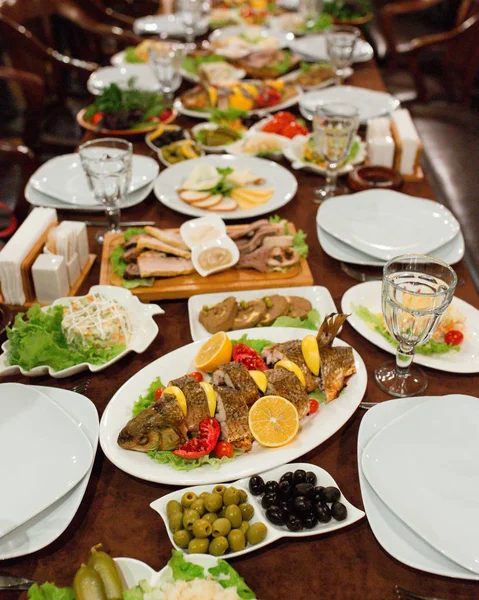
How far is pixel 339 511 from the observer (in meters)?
1.24

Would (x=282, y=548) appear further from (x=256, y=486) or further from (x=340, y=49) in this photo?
(x=340, y=49)

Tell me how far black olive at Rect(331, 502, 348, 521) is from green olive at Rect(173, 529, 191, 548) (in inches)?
11.6

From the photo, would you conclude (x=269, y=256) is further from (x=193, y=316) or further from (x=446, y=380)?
(x=446, y=380)

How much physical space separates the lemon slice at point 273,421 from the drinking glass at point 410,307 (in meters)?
0.33

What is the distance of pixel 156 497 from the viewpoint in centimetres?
136

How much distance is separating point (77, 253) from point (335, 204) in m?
0.96

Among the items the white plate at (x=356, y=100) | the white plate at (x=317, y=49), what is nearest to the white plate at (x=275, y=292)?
the white plate at (x=356, y=100)

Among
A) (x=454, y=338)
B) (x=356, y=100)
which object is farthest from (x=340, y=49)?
(x=454, y=338)

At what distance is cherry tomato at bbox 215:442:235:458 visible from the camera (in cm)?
140

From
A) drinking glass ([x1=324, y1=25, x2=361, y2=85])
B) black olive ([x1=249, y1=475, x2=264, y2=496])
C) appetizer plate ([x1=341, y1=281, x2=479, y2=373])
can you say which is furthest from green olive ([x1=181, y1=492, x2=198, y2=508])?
drinking glass ([x1=324, y1=25, x2=361, y2=85])

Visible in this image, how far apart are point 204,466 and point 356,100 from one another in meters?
2.54

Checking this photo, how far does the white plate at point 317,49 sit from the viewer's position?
3949 mm

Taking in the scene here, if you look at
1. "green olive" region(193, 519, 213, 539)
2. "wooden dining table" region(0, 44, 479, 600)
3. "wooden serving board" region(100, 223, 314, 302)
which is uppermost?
"green olive" region(193, 519, 213, 539)

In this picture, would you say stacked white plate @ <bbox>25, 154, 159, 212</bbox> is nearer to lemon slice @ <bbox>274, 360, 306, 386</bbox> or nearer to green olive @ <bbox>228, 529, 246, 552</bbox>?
lemon slice @ <bbox>274, 360, 306, 386</bbox>
